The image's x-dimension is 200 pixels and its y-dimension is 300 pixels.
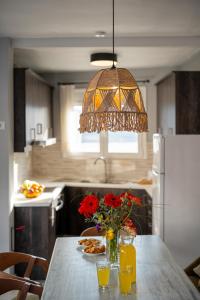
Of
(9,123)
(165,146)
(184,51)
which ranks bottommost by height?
(165,146)

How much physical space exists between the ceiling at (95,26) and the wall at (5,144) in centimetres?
21

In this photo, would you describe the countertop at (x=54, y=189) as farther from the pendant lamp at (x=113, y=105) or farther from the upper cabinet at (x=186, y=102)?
the pendant lamp at (x=113, y=105)

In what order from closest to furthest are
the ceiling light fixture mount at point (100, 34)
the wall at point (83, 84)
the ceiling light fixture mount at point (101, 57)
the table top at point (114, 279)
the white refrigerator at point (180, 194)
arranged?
the table top at point (114, 279) < the ceiling light fixture mount at point (100, 34) < the white refrigerator at point (180, 194) < the ceiling light fixture mount at point (101, 57) < the wall at point (83, 84)


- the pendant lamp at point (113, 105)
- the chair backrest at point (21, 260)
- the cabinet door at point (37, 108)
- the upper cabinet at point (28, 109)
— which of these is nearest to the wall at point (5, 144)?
the upper cabinet at point (28, 109)

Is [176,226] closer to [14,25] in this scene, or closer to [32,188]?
[32,188]

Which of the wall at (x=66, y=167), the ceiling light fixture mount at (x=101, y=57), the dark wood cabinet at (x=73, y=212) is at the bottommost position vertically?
the dark wood cabinet at (x=73, y=212)

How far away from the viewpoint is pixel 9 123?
13.1ft

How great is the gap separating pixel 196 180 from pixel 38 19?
2.19m

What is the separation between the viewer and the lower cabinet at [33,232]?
13.7ft

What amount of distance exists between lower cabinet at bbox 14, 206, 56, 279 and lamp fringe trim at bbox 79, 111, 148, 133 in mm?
2189

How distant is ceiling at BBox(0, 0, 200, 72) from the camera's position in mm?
3031

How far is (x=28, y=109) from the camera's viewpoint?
431cm

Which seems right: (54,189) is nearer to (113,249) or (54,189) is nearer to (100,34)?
(100,34)

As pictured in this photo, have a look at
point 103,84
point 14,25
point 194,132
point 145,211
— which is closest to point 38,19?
point 14,25
